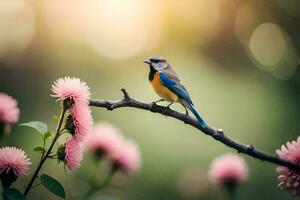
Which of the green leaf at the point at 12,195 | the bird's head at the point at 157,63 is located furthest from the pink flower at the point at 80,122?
the bird's head at the point at 157,63

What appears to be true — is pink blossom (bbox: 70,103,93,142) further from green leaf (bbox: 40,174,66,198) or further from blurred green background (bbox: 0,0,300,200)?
blurred green background (bbox: 0,0,300,200)

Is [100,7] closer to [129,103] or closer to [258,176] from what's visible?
[258,176]

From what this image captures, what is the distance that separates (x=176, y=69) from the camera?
10.8 feet

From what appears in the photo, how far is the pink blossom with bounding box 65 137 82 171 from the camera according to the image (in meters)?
0.67

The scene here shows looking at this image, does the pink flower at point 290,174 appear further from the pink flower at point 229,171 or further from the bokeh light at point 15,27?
the bokeh light at point 15,27

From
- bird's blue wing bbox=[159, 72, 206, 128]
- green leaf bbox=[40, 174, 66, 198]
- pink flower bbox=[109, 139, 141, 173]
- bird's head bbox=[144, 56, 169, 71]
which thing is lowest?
pink flower bbox=[109, 139, 141, 173]

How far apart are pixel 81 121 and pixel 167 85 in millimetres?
864

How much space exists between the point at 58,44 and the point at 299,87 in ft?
5.46

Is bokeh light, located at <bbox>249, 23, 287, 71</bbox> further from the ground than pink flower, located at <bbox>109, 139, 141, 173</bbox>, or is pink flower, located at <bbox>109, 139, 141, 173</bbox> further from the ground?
bokeh light, located at <bbox>249, 23, 287, 71</bbox>

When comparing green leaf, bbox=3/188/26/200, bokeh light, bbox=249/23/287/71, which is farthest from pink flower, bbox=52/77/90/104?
bokeh light, bbox=249/23/287/71

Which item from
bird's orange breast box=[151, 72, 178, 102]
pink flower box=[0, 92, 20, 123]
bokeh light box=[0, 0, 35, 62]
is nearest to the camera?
pink flower box=[0, 92, 20, 123]

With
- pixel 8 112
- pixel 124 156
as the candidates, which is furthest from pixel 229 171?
pixel 8 112

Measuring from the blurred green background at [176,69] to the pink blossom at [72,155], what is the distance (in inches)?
51.2

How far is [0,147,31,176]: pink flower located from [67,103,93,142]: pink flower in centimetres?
6
